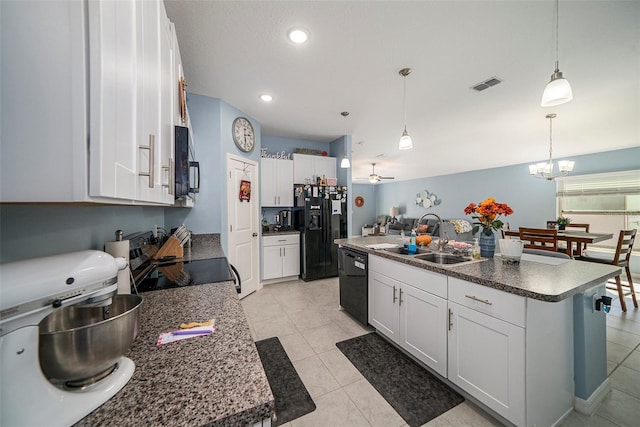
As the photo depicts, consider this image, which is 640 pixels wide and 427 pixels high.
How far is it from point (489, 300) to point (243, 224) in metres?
3.01

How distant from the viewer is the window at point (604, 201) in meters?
4.55

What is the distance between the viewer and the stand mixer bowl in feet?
1.62

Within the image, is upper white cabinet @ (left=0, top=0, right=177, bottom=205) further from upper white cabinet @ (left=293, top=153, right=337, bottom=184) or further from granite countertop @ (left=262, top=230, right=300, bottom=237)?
upper white cabinet @ (left=293, top=153, right=337, bottom=184)

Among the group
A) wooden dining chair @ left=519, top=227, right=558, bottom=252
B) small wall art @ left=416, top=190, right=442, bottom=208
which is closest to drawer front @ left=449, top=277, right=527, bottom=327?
wooden dining chair @ left=519, top=227, right=558, bottom=252

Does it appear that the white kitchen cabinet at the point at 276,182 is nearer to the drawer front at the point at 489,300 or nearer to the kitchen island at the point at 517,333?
the kitchen island at the point at 517,333

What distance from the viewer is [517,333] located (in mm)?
1248

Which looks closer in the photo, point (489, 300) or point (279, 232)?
point (489, 300)

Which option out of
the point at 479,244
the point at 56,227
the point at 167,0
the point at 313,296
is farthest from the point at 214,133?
the point at 479,244

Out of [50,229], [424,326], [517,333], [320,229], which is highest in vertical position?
[50,229]

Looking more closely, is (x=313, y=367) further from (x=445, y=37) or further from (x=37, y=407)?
(x=445, y=37)

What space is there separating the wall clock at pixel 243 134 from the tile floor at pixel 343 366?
2.26m

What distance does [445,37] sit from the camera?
1.87 meters

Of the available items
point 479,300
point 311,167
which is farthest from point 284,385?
point 311,167

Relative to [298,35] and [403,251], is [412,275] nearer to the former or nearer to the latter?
[403,251]
